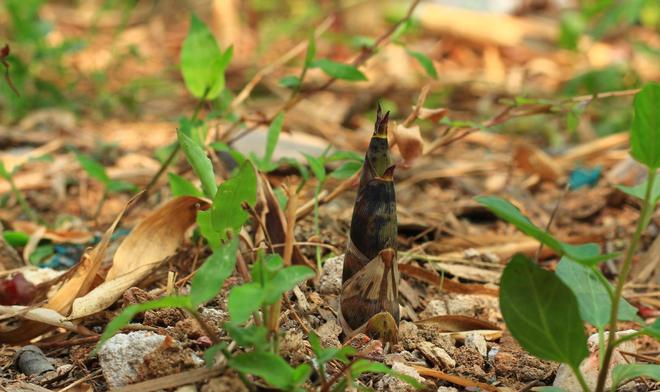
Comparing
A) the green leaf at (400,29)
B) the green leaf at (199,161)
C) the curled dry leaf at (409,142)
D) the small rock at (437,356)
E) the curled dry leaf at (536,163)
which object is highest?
the green leaf at (199,161)

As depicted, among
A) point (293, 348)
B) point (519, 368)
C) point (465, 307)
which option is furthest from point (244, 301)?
point (465, 307)

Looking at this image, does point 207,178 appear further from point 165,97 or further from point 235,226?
point 165,97

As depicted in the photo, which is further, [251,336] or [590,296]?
[590,296]

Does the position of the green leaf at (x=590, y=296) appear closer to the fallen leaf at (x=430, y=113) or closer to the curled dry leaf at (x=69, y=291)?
the fallen leaf at (x=430, y=113)

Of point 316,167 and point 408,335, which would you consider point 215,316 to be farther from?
point 316,167

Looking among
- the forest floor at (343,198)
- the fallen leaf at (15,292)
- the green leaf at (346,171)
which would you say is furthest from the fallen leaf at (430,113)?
the fallen leaf at (15,292)

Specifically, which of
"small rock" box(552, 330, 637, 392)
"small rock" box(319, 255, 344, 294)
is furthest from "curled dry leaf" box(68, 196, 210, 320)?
"small rock" box(552, 330, 637, 392)

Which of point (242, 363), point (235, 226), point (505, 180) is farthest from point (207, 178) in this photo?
point (505, 180)
